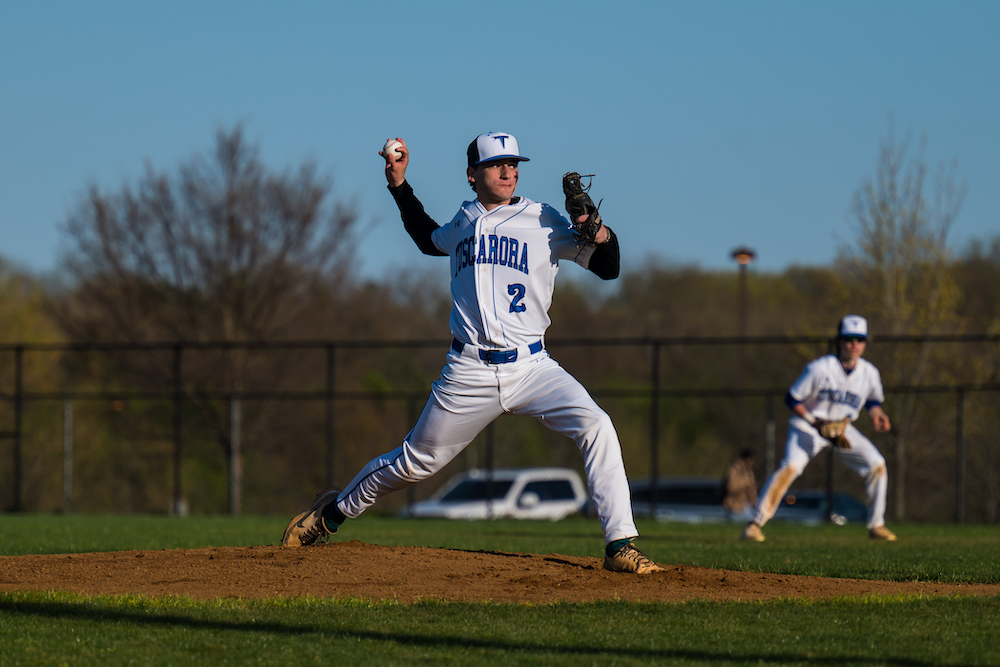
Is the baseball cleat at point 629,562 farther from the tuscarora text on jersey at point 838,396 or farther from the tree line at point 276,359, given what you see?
the tree line at point 276,359

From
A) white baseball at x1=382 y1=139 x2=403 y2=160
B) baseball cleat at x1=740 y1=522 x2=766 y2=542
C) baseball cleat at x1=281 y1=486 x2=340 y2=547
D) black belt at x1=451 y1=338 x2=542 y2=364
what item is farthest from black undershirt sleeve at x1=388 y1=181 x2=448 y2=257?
baseball cleat at x1=740 y1=522 x2=766 y2=542

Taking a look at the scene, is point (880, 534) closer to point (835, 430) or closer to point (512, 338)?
point (835, 430)

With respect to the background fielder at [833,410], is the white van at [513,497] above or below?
below

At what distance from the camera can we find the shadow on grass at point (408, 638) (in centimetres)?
386

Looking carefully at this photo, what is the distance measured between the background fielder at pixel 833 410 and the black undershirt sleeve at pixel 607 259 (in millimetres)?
5459

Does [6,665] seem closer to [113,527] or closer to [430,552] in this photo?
[430,552]

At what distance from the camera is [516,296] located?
231 inches

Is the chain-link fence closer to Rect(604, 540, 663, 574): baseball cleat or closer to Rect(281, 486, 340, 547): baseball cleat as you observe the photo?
Rect(281, 486, 340, 547): baseball cleat

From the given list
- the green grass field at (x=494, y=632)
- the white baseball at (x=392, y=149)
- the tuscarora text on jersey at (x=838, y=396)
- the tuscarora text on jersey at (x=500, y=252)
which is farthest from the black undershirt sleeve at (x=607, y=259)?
the tuscarora text on jersey at (x=838, y=396)

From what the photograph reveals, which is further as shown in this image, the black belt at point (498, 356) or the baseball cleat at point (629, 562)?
the black belt at point (498, 356)

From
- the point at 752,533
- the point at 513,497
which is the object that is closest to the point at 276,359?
the point at 513,497

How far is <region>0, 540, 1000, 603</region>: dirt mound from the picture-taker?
535cm

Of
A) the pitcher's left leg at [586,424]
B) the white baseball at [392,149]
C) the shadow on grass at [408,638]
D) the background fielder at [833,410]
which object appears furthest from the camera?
the background fielder at [833,410]

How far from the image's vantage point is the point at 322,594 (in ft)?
17.4
